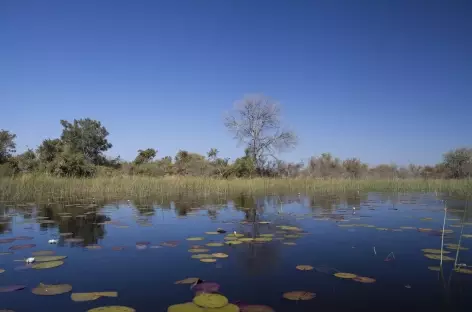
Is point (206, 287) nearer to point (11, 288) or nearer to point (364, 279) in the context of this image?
point (364, 279)

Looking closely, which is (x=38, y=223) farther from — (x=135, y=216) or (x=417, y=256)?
(x=417, y=256)

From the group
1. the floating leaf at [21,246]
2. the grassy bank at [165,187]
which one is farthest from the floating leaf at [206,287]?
the grassy bank at [165,187]

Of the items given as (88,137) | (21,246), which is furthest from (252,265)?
(88,137)

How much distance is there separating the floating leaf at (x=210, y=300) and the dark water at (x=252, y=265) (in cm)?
14

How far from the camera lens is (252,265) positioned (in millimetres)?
3689

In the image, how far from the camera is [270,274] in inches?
133

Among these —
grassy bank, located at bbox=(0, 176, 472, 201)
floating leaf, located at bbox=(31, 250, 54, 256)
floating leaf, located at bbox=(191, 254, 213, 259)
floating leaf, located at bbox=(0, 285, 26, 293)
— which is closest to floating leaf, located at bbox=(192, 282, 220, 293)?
floating leaf, located at bbox=(191, 254, 213, 259)

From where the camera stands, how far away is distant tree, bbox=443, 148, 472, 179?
23.7 m

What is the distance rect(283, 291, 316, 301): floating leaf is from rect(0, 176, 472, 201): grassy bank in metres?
10.7

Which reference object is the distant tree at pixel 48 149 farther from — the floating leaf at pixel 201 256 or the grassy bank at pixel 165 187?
the floating leaf at pixel 201 256

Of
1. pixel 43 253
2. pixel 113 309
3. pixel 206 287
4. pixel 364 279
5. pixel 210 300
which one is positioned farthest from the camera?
pixel 43 253

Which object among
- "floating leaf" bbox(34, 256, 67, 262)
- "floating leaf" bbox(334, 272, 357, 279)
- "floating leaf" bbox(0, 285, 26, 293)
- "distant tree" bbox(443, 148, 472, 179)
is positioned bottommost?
"floating leaf" bbox(334, 272, 357, 279)

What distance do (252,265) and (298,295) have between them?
1.00 m

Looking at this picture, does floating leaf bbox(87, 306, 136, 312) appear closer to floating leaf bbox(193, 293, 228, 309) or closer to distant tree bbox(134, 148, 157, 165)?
floating leaf bbox(193, 293, 228, 309)
